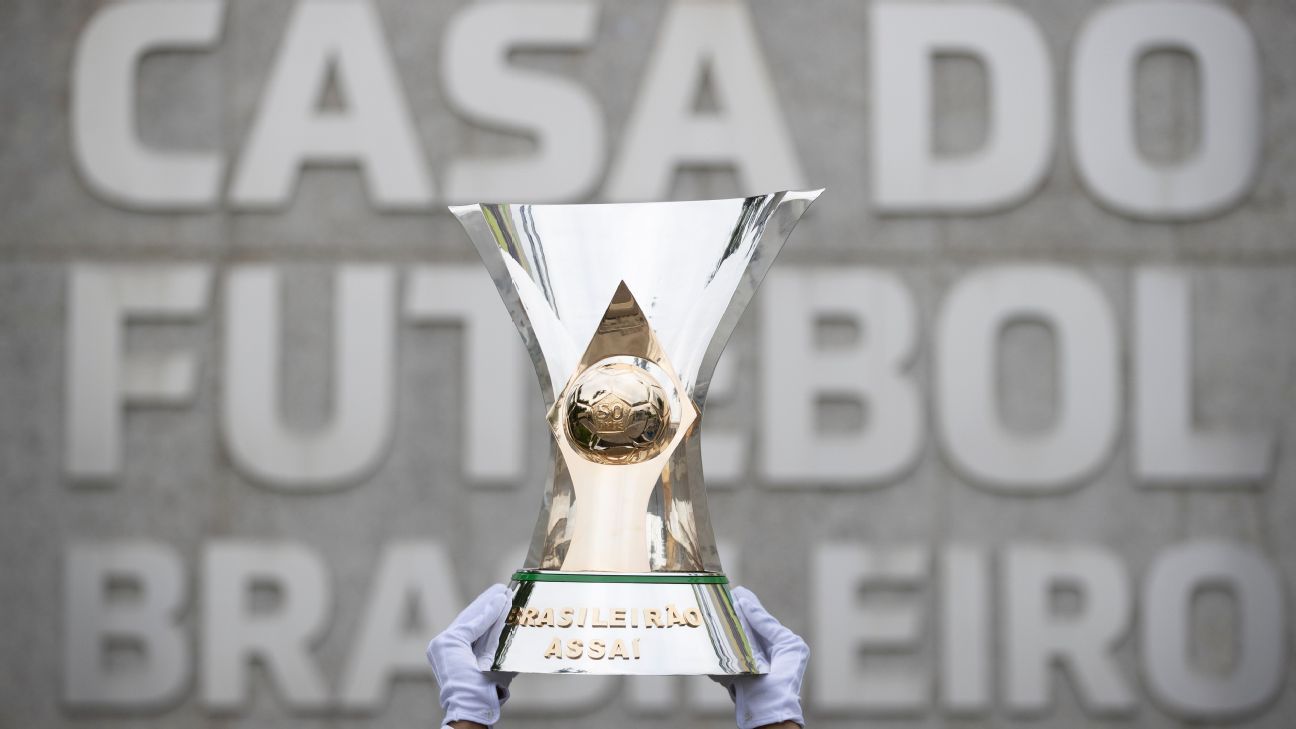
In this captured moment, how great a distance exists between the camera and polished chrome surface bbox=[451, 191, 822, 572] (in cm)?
139

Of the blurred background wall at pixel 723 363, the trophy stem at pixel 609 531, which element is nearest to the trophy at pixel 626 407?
the trophy stem at pixel 609 531

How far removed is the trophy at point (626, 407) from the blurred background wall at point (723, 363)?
3.52 m

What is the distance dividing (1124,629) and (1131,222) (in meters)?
1.45

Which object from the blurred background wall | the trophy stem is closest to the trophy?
the trophy stem

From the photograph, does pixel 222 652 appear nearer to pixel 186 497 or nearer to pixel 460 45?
pixel 186 497

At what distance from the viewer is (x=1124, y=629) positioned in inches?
194

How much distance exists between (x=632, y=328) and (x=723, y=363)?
3.57 metres

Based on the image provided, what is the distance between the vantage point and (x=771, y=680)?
56.2 inches

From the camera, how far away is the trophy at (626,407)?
4.42ft

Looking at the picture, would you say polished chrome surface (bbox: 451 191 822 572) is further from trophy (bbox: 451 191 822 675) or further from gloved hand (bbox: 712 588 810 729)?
gloved hand (bbox: 712 588 810 729)

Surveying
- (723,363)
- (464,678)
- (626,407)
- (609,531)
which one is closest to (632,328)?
(626,407)

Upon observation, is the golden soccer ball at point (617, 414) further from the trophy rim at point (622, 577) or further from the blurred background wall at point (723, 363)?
the blurred background wall at point (723, 363)

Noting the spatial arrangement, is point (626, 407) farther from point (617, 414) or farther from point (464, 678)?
point (464, 678)

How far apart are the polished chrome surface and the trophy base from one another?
0.08ft
